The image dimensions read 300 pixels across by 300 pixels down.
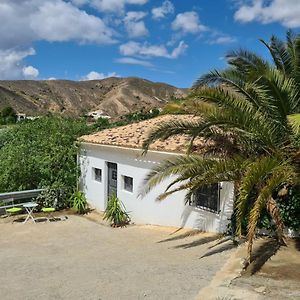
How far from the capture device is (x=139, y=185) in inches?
570

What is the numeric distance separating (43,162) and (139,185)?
5142 millimetres

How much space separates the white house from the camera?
12.1 meters

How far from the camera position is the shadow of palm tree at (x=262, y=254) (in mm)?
8333

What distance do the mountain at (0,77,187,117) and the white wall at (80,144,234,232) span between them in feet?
157

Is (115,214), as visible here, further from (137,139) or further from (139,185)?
(137,139)

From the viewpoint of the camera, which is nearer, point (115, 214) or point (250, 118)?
point (250, 118)

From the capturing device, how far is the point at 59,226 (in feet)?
47.0

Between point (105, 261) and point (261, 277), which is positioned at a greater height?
point (261, 277)

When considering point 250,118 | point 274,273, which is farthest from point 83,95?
point 274,273

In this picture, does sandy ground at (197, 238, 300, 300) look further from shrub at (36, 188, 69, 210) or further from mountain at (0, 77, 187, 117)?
mountain at (0, 77, 187, 117)

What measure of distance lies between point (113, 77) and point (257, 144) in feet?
244

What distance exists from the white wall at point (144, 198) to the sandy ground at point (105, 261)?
0.46 metres

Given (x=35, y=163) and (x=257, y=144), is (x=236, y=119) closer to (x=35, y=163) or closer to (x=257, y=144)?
(x=257, y=144)

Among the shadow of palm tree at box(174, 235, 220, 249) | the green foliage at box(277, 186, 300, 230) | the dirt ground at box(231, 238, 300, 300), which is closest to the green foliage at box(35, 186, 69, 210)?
the shadow of palm tree at box(174, 235, 220, 249)
